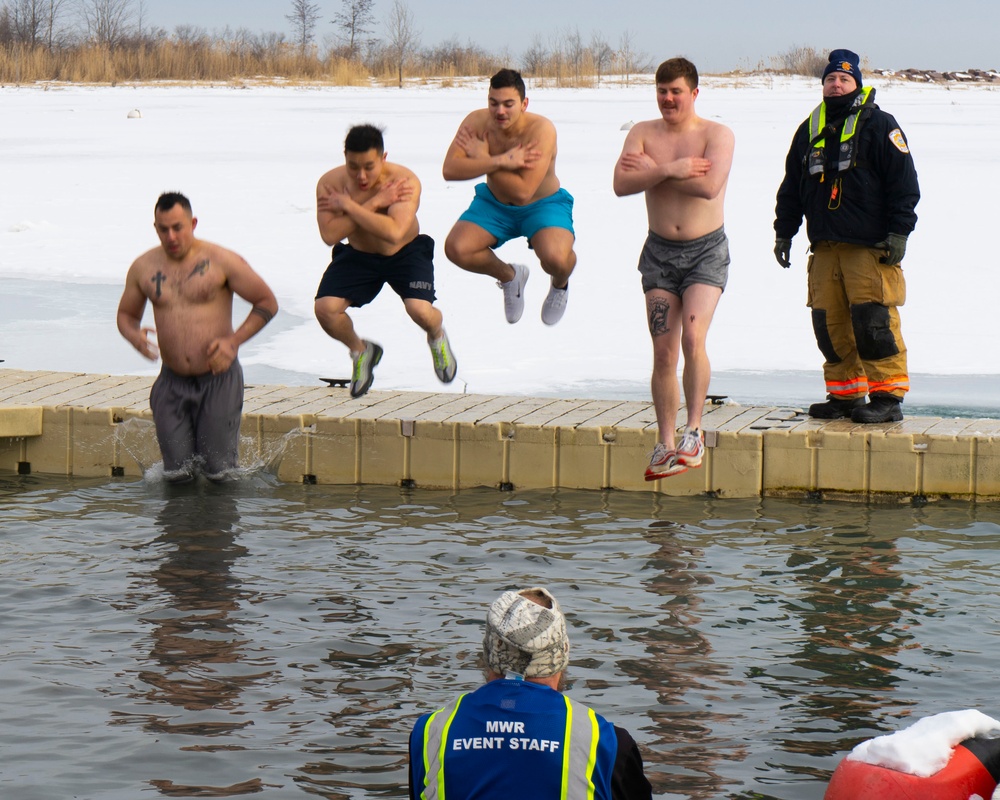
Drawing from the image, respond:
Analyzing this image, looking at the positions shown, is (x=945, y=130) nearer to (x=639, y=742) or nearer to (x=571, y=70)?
(x=571, y=70)

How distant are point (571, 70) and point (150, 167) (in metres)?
19.5

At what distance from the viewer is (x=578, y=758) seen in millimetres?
2787

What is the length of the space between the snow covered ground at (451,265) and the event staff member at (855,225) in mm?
1406

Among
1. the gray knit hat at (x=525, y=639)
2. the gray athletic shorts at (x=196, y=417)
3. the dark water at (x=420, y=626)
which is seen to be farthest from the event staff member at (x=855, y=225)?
the gray knit hat at (x=525, y=639)

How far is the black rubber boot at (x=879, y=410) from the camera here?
7871 mm

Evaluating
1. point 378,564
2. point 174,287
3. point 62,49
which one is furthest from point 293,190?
point 62,49

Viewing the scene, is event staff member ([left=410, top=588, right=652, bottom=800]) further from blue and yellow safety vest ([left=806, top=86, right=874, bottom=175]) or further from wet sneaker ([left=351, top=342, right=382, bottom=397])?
blue and yellow safety vest ([left=806, top=86, right=874, bottom=175])

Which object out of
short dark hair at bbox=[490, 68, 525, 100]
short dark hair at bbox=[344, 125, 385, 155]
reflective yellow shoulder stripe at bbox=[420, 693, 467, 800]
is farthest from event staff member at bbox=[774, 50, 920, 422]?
reflective yellow shoulder stripe at bbox=[420, 693, 467, 800]

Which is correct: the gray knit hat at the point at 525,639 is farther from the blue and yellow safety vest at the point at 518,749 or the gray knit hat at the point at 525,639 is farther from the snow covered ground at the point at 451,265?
the snow covered ground at the point at 451,265

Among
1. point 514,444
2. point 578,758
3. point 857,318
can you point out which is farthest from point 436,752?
point 857,318

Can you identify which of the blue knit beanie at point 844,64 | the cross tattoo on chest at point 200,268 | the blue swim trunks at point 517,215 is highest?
the blue knit beanie at point 844,64

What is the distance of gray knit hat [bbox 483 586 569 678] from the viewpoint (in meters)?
Answer: 2.85

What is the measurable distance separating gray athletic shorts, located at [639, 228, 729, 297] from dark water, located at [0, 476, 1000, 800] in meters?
1.28

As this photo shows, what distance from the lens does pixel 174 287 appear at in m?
7.41
